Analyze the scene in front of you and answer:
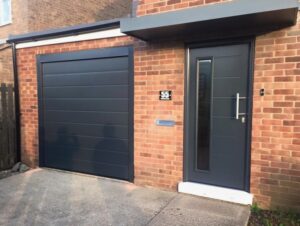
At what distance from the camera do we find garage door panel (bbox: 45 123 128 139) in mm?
4785

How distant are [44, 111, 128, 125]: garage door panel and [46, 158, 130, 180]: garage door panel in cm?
79

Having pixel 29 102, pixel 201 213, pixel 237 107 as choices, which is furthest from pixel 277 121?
pixel 29 102

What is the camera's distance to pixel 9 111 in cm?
575

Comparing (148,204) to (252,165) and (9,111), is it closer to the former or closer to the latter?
(252,165)

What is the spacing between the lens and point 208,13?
3.19m

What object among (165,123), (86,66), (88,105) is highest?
(86,66)

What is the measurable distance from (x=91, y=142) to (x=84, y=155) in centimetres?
32

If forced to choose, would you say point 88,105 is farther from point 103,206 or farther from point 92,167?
point 103,206

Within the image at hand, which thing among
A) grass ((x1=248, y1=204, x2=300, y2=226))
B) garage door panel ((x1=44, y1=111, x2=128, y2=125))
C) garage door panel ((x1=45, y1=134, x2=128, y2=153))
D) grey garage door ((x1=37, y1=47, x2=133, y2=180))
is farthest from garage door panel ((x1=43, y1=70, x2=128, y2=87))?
grass ((x1=248, y1=204, x2=300, y2=226))

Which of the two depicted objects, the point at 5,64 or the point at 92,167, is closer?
the point at 92,167

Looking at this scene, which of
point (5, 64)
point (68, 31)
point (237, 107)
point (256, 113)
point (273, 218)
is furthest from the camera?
point (5, 64)

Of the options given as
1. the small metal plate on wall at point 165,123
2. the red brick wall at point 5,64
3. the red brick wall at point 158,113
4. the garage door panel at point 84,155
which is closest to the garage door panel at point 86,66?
the red brick wall at point 158,113


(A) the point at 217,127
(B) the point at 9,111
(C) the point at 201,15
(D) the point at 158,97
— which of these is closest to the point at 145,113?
(D) the point at 158,97

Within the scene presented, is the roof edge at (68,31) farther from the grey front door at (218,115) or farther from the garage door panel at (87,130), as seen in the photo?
the garage door panel at (87,130)
